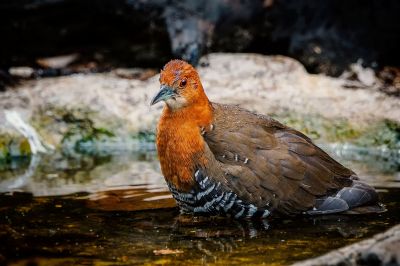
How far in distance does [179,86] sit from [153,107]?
3.07 meters

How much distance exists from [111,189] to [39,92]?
2.64m

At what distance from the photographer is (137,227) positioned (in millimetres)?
5328

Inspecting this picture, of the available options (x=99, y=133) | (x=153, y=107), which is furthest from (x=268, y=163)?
(x=99, y=133)

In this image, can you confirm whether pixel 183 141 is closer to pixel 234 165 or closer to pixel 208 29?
pixel 234 165

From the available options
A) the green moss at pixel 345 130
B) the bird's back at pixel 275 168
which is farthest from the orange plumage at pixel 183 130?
the green moss at pixel 345 130

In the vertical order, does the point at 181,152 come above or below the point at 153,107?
below

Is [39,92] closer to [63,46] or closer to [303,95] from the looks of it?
[63,46]

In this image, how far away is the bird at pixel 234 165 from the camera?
17.8 ft

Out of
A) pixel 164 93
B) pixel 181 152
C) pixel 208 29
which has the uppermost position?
pixel 208 29

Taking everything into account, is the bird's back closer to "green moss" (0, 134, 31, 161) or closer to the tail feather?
the tail feather

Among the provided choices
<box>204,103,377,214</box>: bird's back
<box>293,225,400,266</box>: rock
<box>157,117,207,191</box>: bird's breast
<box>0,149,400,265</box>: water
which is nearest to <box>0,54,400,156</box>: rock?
<box>0,149,400,265</box>: water

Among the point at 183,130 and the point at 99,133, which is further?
the point at 99,133

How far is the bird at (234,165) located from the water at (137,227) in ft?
0.38

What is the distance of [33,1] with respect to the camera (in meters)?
9.86
